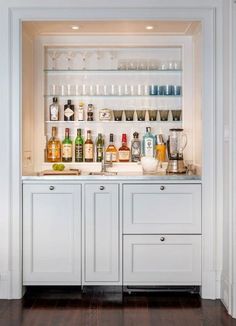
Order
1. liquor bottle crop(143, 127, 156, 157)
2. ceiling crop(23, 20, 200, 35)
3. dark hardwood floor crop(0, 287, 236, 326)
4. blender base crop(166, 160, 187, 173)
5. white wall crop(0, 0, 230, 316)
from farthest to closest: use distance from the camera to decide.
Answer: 1. liquor bottle crop(143, 127, 156, 157)
2. blender base crop(166, 160, 187, 173)
3. ceiling crop(23, 20, 200, 35)
4. white wall crop(0, 0, 230, 316)
5. dark hardwood floor crop(0, 287, 236, 326)

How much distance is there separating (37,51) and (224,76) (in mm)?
1644

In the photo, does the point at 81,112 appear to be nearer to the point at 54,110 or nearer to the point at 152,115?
the point at 54,110

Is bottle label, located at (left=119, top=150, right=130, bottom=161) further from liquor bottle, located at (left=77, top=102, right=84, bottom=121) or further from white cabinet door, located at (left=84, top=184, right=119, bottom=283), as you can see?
white cabinet door, located at (left=84, top=184, right=119, bottom=283)

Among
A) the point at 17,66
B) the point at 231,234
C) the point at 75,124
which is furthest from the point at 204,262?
the point at 17,66

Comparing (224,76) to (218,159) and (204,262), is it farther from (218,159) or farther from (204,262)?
(204,262)

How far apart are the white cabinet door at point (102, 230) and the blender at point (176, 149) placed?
1.78 feet

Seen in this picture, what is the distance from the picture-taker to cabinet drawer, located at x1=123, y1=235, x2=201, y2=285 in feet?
12.4

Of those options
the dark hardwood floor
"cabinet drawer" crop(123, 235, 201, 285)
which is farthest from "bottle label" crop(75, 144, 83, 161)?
the dark hardwood floor

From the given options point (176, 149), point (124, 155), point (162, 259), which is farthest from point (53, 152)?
point (162, 259)

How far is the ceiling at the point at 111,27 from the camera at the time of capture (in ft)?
12.6

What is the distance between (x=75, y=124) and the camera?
4414 mm

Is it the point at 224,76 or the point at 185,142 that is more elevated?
the point at 224,76

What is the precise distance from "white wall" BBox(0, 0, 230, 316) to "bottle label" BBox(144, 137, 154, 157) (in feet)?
3.60

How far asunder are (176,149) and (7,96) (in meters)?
1.45
